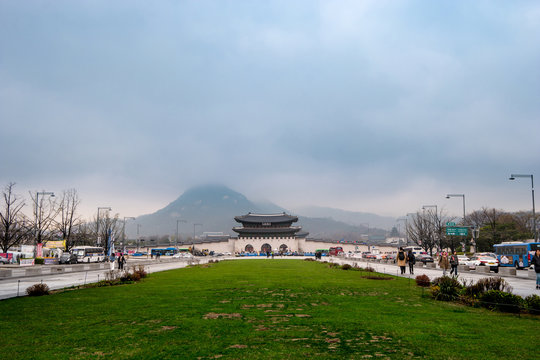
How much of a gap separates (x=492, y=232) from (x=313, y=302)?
66908mm

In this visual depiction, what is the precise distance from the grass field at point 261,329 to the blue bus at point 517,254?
28404 mm

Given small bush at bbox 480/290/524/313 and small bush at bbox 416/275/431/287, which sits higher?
small bush at bbox 480/290/524/313

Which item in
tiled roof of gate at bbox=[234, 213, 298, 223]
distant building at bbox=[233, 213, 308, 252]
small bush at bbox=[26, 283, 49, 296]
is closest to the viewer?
small bush at bbox=[26, 283, 49, 296]

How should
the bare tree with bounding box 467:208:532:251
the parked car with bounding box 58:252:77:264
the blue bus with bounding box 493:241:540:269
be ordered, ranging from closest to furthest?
the blue bus with bounding box 493:241:540:269
the parked car with bounding box 58:252:77:264
the bare tree with bounding box 467:208:532:251

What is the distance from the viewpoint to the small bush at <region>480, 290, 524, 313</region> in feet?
35.1

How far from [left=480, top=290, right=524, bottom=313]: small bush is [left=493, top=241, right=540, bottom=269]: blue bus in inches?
1096

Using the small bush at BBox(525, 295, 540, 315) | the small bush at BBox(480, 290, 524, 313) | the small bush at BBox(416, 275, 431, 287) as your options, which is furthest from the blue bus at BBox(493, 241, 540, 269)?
the small bush at BBox(525, 295, 540, 315)

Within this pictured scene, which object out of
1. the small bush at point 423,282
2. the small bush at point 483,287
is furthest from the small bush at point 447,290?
the small bush at point 423,282

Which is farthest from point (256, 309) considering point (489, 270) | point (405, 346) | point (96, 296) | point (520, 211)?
point (520, 211)

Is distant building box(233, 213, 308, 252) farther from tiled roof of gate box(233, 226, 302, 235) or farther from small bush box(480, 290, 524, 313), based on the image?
small bush box(480, 290, 524, 313)

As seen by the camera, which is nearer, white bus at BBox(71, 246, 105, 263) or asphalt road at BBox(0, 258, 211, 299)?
asphalt road at BBox(0, 258, 211, 299)

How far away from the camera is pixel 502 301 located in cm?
1115

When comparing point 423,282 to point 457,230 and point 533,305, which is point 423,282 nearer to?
point 533,305

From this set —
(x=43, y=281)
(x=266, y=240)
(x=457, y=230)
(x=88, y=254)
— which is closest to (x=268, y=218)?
(x=266, y=240)
